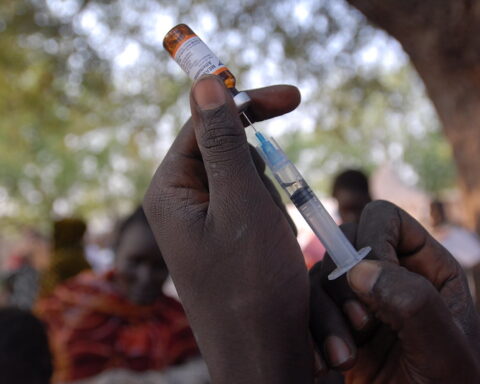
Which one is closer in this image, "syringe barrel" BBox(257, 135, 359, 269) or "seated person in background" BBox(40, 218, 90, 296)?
"syringe barrel" BBox(257, 135, 359, 269)

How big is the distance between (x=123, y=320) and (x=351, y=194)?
7.00ft

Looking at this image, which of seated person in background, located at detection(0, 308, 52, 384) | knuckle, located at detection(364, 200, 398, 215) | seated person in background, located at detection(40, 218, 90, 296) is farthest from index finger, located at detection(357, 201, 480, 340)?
seated person in background, located at detection(40, 218, 90, 296)

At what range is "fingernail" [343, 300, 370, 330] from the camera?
3.17 ft

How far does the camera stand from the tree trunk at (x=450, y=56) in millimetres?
2676

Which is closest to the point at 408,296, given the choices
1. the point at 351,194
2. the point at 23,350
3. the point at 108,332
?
the point at 23,350

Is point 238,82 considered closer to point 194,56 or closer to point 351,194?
point 351,194

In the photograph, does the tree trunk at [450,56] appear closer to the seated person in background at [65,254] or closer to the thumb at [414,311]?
the thumb at [414,311]

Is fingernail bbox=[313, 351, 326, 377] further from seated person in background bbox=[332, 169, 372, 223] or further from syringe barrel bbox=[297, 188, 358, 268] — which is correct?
seated person in background bbox=[332, 169, 372, 223]

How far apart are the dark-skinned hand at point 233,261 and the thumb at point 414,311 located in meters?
0.14

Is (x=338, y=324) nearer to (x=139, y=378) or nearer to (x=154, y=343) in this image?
(x=139, y=378)

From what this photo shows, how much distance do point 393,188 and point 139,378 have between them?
6.55 metres

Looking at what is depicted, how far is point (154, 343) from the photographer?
2900 mm

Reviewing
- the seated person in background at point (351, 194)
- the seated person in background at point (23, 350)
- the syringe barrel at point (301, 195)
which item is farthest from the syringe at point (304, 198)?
the seated person in background at point (351, 194)

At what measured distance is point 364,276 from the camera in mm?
880
